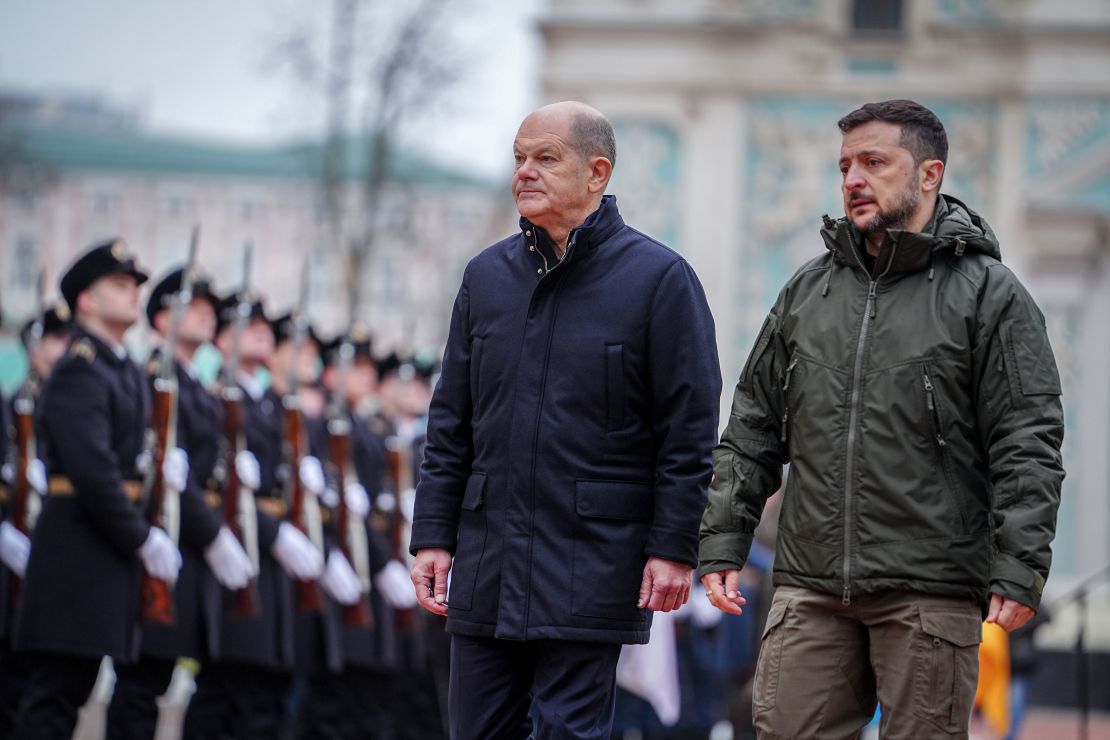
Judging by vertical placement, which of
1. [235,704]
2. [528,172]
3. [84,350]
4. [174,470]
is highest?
[528,172]

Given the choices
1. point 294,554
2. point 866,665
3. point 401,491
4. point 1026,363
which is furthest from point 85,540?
point 1026,363

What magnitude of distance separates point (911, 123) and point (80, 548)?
346 centimetres

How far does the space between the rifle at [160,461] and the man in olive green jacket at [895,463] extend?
2799mm

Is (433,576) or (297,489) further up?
(433,576)

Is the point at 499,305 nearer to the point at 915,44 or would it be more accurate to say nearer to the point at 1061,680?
the point at 1061,680

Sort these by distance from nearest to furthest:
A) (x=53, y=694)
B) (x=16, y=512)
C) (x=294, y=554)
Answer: (x=53, y=694) → (x=16, y=512) → (x=294, y=554)

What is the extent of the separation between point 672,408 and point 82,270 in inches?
118

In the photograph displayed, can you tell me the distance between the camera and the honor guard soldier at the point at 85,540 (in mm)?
6324

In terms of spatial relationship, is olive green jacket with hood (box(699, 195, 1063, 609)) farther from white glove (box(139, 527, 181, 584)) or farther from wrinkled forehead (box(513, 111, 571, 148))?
white glove (box(139, 527, 181, 584))

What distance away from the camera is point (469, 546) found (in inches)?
180

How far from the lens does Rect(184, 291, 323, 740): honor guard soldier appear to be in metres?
7.41

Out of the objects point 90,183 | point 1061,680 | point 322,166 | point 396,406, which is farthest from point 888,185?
point 90,183

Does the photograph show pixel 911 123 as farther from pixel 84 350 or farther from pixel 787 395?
pixel 84 350

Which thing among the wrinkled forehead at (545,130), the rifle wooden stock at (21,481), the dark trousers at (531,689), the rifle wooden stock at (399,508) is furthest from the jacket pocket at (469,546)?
the rifle wooden stock at (399,508)
